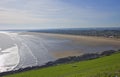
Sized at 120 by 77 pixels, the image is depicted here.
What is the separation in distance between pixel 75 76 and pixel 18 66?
19301mm

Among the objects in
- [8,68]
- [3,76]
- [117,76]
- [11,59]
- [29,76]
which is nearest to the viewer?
[117,76]

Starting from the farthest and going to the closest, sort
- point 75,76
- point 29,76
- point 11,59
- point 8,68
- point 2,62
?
point 11,59 → point 2,62 → point 8,68 → point 29,76 → point 75,76

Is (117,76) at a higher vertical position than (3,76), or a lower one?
higher

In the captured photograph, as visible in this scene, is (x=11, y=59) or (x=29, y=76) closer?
(x=29, y=76)

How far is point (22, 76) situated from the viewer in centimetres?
3347

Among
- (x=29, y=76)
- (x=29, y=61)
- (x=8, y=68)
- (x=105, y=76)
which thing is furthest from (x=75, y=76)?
(x=29, y=61)

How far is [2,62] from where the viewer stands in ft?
158

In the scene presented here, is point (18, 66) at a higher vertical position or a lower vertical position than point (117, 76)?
lower

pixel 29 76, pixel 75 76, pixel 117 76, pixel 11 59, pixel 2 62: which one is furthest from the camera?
pixel 11 59

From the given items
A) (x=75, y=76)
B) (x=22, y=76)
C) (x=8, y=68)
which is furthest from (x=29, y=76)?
(x=8, y=68)

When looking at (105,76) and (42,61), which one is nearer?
(105,76)

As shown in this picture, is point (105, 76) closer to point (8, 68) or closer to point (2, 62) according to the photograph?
point (8, 68)

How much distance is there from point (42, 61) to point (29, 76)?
17048 millimetres

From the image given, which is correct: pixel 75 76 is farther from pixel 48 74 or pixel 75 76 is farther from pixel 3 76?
pixel 3 76
